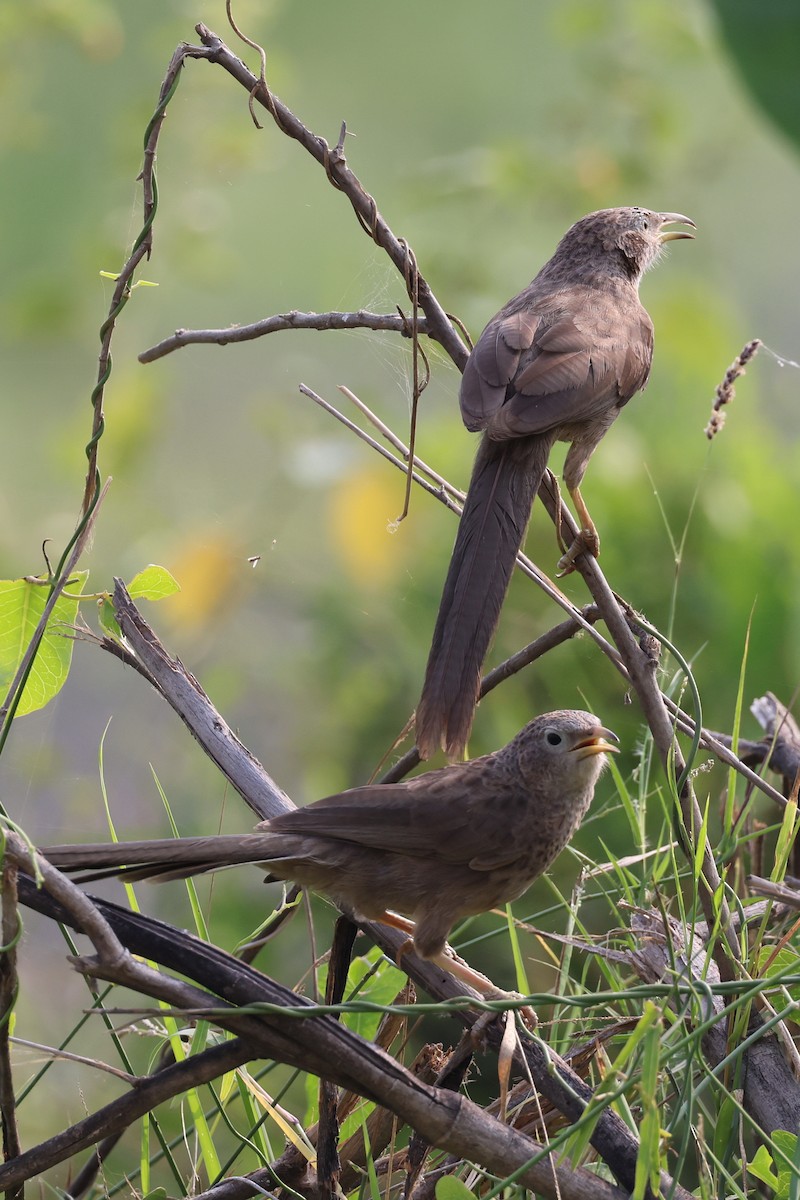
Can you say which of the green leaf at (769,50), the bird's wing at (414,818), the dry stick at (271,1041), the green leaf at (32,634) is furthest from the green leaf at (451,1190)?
the green leaf at (769,50)

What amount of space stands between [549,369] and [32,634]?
106cm

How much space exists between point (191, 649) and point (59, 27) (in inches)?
109

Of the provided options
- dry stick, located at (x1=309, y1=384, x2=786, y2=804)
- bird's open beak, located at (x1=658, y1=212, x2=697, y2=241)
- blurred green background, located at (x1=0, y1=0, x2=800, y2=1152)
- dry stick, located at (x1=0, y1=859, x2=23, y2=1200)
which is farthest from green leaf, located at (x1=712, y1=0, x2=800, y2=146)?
dry stick, located at (x1=0, y1=859, x2=23, y2=1200)

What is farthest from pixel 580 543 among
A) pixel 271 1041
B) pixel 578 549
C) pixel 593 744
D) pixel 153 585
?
pixel 271 1041

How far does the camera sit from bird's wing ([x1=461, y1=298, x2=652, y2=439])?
6.94 ft

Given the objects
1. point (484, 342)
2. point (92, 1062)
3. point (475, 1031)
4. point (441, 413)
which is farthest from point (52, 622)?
point (441, 413)

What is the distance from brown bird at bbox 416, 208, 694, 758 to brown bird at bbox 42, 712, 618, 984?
0.26 meters

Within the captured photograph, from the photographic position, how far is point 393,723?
3918 millimetres

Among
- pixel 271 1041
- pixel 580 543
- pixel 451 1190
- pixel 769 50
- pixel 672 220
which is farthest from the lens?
pixel 769 50

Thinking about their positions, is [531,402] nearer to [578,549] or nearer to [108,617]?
[578,549]

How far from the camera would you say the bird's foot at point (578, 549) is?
188 centimetres

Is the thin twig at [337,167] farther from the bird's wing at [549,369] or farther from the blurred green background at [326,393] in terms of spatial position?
the blurred green background at [326,393]

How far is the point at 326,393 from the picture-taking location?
6.87 m

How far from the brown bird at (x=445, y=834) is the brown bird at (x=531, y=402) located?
0.85ft
